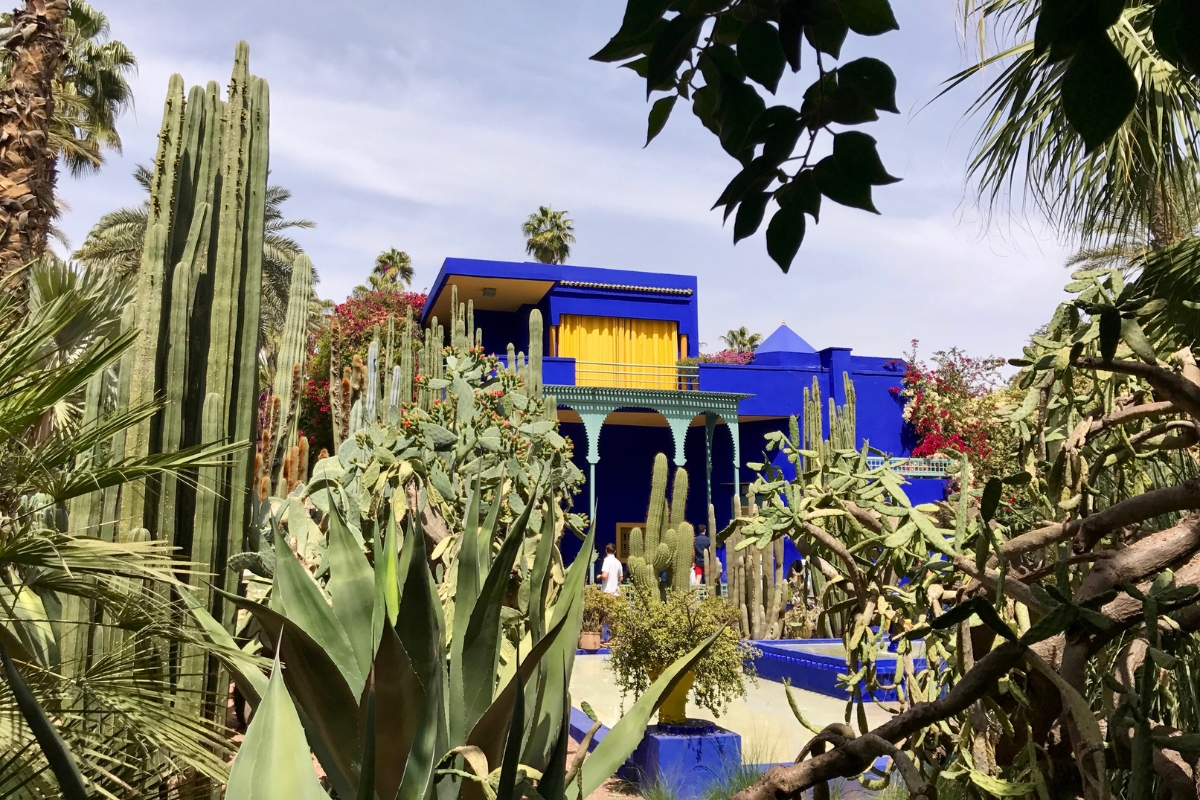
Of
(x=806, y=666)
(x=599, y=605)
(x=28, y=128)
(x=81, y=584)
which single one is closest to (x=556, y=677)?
(x=81, y=584)

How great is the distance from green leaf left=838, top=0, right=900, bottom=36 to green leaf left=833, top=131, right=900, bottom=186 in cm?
11

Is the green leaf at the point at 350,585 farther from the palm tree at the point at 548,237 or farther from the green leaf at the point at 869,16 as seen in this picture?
the palm tree at the point at 548,237

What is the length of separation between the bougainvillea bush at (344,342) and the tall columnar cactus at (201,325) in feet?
52.1

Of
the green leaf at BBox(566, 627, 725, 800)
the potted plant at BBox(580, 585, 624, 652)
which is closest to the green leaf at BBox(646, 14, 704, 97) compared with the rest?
the green leaf at BBox(566, 627, 725, 800)

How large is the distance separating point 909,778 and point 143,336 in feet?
11.9

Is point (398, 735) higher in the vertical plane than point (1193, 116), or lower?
lower

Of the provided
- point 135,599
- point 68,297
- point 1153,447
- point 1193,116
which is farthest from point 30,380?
point 1193,116

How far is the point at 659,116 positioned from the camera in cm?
118

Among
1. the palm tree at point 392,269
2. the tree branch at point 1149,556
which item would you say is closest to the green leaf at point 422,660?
the tree branch at point 1149,556

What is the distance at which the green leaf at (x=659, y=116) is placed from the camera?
1176 mm

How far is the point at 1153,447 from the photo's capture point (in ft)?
6.15

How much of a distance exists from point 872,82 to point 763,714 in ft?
24.8

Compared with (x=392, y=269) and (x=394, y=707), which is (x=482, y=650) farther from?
(x=392, y=269)

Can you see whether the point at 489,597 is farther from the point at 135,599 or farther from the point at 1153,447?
the point at 1153,447
